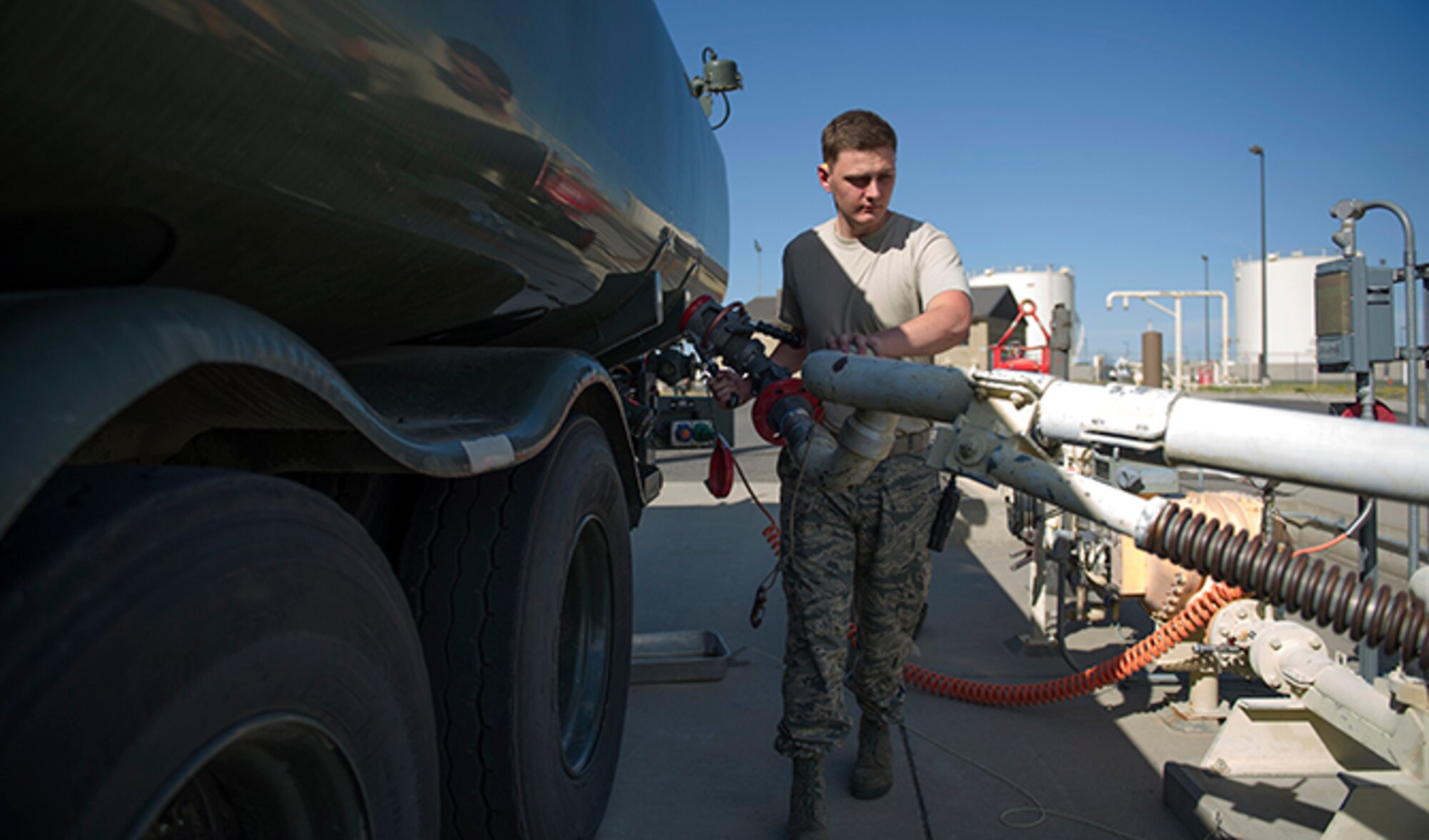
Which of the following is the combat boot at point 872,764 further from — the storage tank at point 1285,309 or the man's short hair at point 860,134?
the storage tank at point 1285,309

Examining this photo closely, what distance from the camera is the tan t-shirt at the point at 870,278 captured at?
2619 mm

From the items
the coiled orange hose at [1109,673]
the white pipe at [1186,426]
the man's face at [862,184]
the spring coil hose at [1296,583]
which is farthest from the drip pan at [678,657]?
the spring coil hose at [1296,583]

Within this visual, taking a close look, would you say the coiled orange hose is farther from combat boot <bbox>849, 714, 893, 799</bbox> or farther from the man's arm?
the man's arm

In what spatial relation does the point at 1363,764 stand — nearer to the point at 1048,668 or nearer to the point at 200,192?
the point at 1048,668

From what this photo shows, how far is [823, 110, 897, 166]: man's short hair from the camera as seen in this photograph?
2.51 meters

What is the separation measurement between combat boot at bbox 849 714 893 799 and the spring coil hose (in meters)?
1.64

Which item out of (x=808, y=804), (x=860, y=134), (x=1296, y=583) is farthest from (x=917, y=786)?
(x=860, y=134)

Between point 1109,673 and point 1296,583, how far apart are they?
2104mm

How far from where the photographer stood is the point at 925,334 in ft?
7.98

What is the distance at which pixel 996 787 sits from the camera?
111 inches

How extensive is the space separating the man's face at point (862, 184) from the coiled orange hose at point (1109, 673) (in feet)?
5.45

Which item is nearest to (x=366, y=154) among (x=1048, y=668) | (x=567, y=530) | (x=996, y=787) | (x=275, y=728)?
(x=275, y=728)

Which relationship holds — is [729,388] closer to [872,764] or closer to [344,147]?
[872,764]

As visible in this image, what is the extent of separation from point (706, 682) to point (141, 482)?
2.99m
